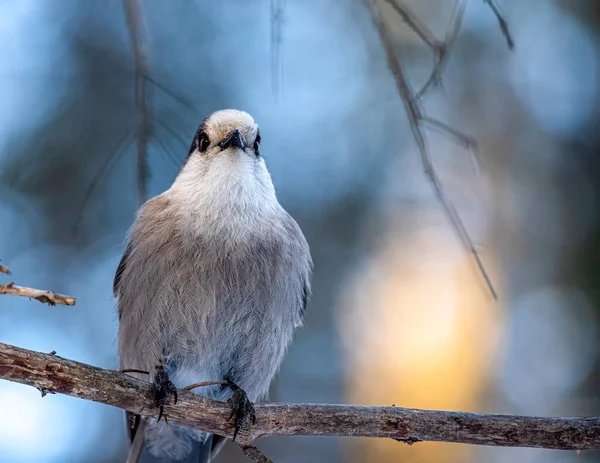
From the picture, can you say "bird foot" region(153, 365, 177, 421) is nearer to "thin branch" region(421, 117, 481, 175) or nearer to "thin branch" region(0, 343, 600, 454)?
"thin branch" region(0, 343, 600, 454)

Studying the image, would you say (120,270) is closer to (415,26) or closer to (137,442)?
(137,442)

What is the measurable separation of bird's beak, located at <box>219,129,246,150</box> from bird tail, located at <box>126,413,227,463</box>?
113 cm

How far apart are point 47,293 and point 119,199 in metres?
2.38

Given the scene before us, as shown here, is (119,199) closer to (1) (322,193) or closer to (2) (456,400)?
(1) (322,193)

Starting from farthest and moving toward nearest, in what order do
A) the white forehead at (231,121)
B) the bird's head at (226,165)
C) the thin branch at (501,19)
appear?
the white forehead at (231,121)
the bird's head at (226,165)
the thin branch at (501,19)

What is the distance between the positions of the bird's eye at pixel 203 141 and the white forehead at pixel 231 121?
0.04 metres

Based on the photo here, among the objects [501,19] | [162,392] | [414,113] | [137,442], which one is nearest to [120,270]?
[137,442]

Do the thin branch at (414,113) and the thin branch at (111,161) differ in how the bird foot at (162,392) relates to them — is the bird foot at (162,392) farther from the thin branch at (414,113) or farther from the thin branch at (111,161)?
the thin branch at (414,113)

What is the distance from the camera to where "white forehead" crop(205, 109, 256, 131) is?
2854 millimetres

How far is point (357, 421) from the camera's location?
2121mm

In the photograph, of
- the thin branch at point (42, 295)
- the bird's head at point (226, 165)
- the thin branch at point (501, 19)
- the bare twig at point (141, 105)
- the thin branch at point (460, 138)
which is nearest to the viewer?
the thin branch at point (42, 295)

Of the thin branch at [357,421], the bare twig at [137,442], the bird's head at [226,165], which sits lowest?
the thin branch at [357,421]

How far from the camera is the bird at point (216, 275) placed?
2537 millimetres

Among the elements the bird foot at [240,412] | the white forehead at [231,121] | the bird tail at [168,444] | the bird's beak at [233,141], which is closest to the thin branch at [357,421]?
the bird foot at [240,412]
